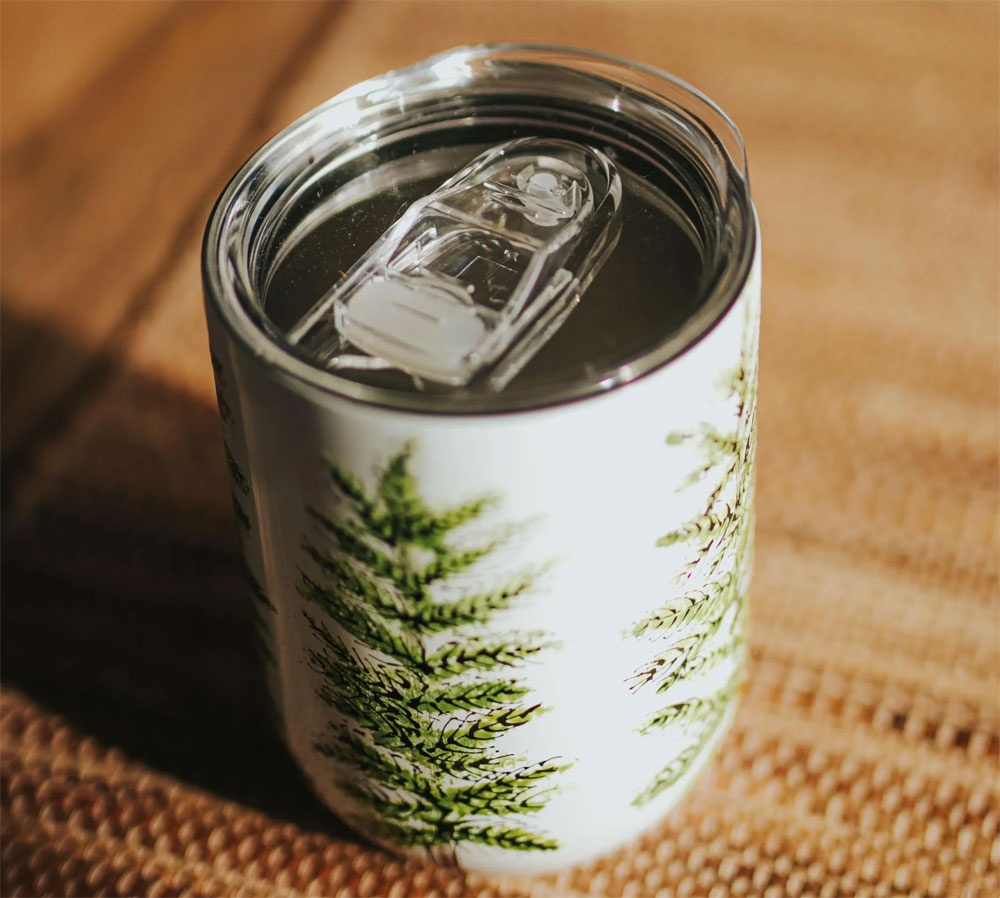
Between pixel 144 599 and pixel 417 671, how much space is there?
22 centimetres

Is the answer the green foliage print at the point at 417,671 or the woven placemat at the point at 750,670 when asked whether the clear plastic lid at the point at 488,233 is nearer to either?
the green foliage print at the point at 417,671

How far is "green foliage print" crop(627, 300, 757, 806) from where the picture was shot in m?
0.31

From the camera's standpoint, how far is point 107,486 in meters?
0.54

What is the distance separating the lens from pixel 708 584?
0.34 meters

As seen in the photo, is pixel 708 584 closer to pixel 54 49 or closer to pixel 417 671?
pixel 417 671

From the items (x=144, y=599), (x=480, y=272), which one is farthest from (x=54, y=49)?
(x=480, y=272)

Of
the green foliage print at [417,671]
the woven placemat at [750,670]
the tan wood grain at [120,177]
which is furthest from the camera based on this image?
the tan wood grain at [120,177]

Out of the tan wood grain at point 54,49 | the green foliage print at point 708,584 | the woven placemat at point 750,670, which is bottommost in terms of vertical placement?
the woven placemat at point 750,670

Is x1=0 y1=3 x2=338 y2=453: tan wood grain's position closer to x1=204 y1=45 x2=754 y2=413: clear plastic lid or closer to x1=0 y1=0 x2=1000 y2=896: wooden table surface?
x1=0 y1=0 x2=1000 y2=896: wooden table surface

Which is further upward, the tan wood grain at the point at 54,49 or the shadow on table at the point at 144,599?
the tan wood grain at the point at 54,49

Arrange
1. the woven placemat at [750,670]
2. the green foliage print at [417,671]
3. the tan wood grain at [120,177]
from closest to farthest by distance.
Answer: the green foliage print at [417,671]
the woven placemat at [750,670]
the tan wood grain at [120,177]

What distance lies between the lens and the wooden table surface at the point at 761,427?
0.43 m

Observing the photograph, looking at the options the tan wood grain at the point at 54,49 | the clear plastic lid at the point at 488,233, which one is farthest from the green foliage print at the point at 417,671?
the tan wood grain at the point at 54,49

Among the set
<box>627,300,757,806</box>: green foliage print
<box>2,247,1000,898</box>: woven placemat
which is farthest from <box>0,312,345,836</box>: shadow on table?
<box>627,300,757,806</box>: green foliage print
